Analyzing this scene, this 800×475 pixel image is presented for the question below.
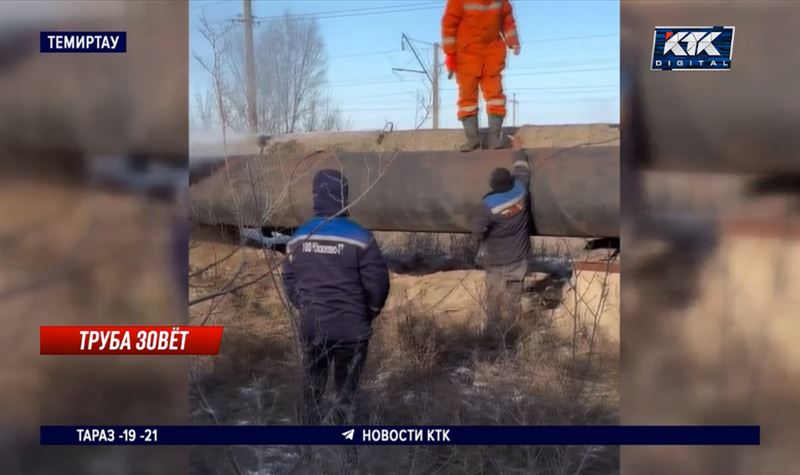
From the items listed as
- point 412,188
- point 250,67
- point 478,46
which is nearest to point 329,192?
point 412,188

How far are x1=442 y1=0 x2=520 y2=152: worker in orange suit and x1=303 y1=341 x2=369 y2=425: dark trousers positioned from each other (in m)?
1.01

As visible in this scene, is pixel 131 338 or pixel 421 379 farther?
pixel 421 379

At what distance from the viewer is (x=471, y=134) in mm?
3104

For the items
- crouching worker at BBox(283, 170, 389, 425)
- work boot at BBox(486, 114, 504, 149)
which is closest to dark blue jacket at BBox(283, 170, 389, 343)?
crouching worker at BBox(283, 170, 389, 425)

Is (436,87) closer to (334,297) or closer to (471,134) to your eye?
(471,134)

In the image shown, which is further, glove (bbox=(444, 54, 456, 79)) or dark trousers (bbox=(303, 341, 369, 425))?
dark trousers (bbox=(303, 341, 369, 425))

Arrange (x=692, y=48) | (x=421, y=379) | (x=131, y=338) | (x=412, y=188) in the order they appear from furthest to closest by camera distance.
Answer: (x=412, y=188)
(x=421, y=379)
(x=131, y=338)
(x=692, y=48)

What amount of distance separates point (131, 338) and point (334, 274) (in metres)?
0.77

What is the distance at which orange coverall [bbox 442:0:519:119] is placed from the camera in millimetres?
2988

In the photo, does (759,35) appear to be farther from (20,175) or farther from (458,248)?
(20,175)

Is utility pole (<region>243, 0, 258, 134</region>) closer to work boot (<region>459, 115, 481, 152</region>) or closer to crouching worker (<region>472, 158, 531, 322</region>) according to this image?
work boot (<region>459, 115, 481, 152</region>)

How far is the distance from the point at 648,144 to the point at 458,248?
2.73 ft

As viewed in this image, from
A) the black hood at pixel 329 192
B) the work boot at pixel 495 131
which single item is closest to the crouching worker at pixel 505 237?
the work boot at pixel 495 131

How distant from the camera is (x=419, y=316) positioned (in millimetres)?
3164
